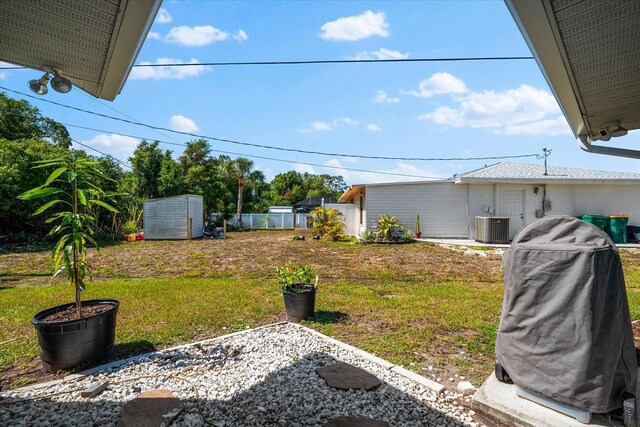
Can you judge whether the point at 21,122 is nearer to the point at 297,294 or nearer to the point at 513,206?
the point at 297,294

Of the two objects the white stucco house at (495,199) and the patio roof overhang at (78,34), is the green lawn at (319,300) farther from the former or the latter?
the white stucco house at (495,199)

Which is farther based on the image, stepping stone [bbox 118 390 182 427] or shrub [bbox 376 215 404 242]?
shrub [bbox 376 215 404 242]

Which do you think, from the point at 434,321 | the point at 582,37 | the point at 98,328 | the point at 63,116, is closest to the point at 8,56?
the point at 98,328

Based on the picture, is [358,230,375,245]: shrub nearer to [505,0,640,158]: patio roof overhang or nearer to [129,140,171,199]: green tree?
[505,0,640,158]: patio roof overhang

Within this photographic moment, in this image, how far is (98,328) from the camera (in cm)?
289

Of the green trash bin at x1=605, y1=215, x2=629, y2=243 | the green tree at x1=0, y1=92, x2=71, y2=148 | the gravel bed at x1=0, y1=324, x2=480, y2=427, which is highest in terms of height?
the green tree at x1=0, y1=92, x2=71, y2=148

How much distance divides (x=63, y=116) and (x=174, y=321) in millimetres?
13146

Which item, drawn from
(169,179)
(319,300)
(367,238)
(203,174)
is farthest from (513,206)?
(203,174)

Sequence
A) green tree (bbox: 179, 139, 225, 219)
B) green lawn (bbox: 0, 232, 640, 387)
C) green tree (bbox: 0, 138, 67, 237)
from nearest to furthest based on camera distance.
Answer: green lawn (bbox: 0, 232, 640, 387), green tree (bbox: 0, 138, 67, 237), green tree (bbox: 179, 139, 225, 219)

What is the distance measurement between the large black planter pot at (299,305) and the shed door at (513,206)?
11545 mm

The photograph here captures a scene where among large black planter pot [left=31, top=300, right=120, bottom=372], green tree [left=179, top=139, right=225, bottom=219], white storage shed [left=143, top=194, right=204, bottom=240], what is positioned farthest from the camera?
green tree [left=179, top=139, right=225, bottom=219]

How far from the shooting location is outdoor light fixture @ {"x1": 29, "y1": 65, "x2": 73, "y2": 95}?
9.19 ft

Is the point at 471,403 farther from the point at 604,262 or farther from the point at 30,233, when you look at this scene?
the point at 30,233

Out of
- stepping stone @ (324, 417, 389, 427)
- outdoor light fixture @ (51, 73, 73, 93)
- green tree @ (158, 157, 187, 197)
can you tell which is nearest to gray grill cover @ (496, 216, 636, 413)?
stepping stone @ (324, 417, 389, 427)
